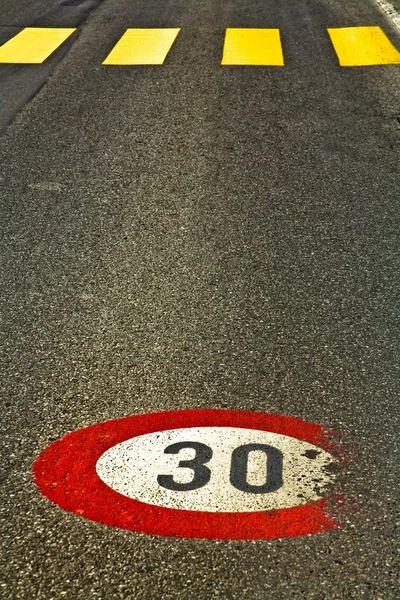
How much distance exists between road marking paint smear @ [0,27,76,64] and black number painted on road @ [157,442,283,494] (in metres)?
8.60

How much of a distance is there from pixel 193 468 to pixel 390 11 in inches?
460

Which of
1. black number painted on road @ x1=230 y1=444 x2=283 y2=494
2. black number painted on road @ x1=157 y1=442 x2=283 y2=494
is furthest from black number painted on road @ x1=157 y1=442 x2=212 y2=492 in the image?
black number painted on road @ x1=230 y1=444 x2=283 y2=494

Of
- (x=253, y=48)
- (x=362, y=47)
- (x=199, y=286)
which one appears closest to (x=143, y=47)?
(x=253, y=48)

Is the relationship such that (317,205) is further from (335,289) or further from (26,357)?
(26,357)

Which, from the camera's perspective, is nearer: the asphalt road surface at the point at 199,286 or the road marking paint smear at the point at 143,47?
the asphalt road surface at the point at 199,286

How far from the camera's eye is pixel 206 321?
19.3ft

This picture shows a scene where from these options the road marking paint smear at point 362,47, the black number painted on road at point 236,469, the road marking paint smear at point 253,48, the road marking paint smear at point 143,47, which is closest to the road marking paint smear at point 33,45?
the road marking paint smear at point 143,47

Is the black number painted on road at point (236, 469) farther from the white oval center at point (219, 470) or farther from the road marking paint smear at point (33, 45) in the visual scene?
the road marking paint smear at point (33, 45)

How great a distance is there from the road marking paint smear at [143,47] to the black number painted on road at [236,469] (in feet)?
26.8

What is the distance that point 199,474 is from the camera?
445 centimetres

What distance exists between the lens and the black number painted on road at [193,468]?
4.37 metres

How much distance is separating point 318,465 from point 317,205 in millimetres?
3543

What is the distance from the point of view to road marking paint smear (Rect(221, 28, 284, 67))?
11.9 meters

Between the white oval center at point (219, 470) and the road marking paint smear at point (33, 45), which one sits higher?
the white oval center at point (219, 470)
